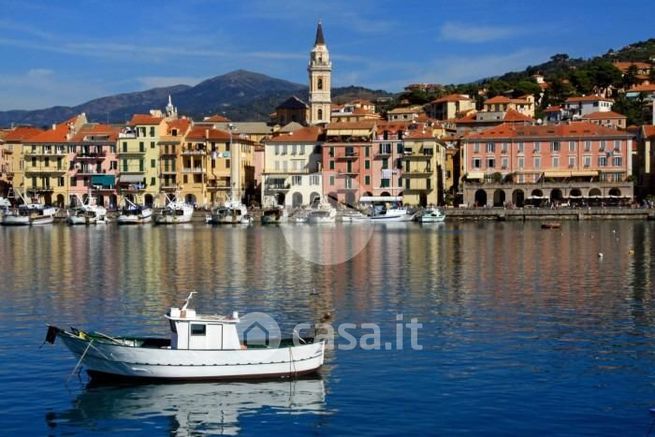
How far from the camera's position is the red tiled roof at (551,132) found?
101500mm

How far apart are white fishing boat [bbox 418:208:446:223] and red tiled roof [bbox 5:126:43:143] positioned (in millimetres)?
51960

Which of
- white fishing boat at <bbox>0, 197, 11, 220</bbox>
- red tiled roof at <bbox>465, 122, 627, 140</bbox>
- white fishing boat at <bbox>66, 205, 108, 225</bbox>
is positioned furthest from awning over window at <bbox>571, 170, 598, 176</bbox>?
white fishing boat at <bbox>0, 197, 11, 220</bbox>

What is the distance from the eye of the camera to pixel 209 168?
4368 inches

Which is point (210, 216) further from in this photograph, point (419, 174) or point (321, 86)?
point (321, 86)

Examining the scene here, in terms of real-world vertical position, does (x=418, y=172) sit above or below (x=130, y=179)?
above

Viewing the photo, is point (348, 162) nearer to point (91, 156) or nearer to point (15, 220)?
point (91, 156)

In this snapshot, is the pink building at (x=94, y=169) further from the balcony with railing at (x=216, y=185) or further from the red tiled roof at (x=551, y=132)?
the red tiled roof at (x=551, y=132)

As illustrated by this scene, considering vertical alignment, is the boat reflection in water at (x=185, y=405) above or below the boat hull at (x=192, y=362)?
below

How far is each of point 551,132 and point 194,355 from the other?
280 feet

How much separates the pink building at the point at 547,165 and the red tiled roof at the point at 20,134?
2135 inches

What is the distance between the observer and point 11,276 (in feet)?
151

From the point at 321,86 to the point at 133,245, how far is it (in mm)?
70851

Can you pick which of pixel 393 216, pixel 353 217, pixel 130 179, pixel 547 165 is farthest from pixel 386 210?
pixel 130 179

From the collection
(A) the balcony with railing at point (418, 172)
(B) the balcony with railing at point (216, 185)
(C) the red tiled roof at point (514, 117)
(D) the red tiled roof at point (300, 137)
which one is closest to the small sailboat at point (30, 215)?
(B) the balcony with railing at point (216, 185)
